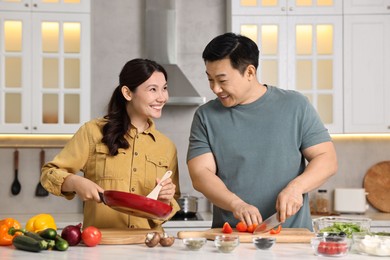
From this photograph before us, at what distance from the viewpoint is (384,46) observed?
4891mm

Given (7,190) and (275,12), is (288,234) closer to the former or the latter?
(275,12)

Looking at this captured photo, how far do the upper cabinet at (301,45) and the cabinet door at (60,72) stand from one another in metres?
1.13

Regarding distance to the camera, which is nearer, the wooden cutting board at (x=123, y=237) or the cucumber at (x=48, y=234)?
the cucumber at (x=48, y=234)

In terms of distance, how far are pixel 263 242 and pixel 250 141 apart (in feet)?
2.04

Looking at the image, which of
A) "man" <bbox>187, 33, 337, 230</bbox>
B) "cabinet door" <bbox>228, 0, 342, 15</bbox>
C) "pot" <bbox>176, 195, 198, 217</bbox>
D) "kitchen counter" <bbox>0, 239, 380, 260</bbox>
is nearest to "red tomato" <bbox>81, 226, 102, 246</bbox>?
"kitchen counter" <bbox>0, 239, 380, 260</bbox>

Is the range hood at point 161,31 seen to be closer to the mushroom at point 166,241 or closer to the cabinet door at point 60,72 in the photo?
the cabinet door at point 60,72

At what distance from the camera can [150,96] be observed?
115 inches

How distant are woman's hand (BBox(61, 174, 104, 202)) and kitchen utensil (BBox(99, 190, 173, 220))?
89 millimetres

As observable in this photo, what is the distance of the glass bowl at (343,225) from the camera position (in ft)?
8.20

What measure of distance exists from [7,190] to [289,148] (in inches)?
118

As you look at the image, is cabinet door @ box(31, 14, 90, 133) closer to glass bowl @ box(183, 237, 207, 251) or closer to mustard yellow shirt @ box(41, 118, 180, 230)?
mustard yellow shirt @ box(41, 118, 180, 230)

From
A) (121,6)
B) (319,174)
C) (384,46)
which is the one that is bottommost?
(319,174)

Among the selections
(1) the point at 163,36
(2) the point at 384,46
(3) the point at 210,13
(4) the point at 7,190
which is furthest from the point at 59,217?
(2) the point at 384,46

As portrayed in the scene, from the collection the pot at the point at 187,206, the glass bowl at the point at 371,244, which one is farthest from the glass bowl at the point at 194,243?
the pot at the point at 187,206
